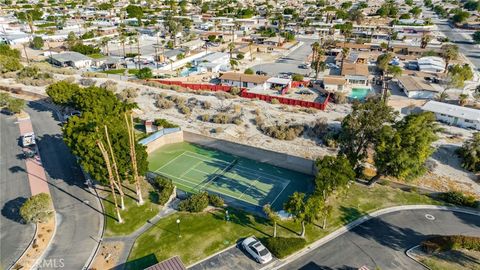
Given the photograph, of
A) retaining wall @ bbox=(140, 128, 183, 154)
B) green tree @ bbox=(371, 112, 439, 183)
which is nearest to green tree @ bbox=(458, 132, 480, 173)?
green tree @ bbox=(371, 112, 439, 183)

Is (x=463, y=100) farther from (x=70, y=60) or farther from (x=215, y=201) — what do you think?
(x=70, y=60)

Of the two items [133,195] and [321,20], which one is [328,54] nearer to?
[321,20]

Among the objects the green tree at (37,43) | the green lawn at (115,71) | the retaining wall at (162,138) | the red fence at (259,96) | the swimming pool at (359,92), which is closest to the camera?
the retaining wall at (162,138)

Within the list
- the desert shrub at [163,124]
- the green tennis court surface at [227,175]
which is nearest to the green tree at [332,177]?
the green tennis court surface at [227,175]

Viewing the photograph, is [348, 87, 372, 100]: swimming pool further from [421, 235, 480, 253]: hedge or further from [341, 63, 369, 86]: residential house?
[421, 235, 480, 253]: hedge

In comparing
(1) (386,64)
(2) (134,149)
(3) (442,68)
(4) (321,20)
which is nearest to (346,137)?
(2) (134,149)

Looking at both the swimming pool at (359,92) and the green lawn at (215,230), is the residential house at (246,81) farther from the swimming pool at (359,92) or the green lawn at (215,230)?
the green lawn at (215,230)

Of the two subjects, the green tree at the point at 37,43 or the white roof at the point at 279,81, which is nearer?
the white roof at the point at 279,81
